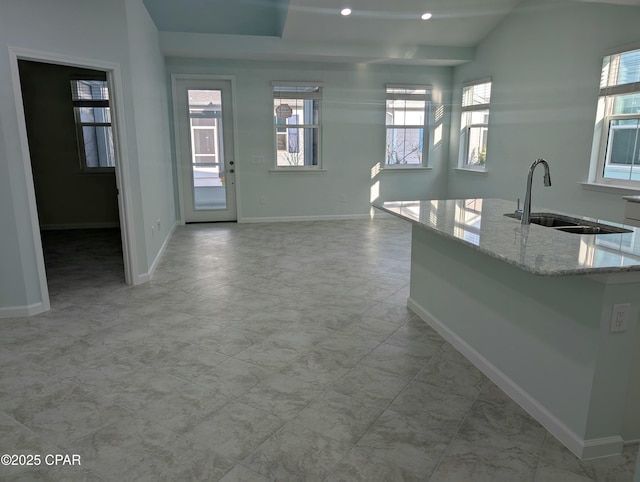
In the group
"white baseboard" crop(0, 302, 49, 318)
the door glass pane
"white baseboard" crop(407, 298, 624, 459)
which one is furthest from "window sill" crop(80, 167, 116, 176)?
"white baseboard" crop(407, 298, 624, 459)

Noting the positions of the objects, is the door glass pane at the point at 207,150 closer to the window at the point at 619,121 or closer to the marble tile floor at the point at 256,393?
the marble tile floor at the point at 256,393

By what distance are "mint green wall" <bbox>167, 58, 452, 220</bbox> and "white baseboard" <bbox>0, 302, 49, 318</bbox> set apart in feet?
13.3

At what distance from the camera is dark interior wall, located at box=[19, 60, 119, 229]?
675cm

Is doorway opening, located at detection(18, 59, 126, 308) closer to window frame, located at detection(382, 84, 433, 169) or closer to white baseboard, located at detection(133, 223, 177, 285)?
white baseboard, located at detection(133, 223, 177, 285)

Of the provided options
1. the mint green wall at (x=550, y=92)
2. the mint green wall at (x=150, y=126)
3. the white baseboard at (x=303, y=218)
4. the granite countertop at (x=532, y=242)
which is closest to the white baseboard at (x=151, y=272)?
the mint green wall at (x=150, y=126)

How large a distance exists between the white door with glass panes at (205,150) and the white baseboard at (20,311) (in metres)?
3.84

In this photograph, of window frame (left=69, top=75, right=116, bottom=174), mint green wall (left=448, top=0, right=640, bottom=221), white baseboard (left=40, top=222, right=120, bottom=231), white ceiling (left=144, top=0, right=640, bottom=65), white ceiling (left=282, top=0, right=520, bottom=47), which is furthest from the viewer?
white baseboard (left=40, top=222, right=120, bottom=231)

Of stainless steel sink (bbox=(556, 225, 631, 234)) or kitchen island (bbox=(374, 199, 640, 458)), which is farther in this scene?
stainless steel sink (bbox=(556, 225, 631, 234))

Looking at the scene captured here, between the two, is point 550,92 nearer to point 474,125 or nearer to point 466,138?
point 474,125

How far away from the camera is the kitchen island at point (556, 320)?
186cm

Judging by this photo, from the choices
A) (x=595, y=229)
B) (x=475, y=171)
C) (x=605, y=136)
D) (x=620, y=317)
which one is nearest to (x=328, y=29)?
(x=475, y=171)

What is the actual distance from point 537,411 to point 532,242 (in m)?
0.84

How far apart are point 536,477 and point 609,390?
1.60 feet

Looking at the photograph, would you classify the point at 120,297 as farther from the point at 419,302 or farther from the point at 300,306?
the point at 419,302
